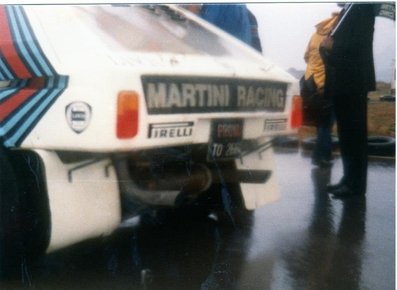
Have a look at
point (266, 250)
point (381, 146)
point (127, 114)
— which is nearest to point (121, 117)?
point (127, 114)

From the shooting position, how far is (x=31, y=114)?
7.15 ft

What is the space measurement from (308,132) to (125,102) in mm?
713

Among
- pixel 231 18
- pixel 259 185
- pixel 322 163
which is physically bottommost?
pixel 259 185

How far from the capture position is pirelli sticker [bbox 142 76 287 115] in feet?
6.68

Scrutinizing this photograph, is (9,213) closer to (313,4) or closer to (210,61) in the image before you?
(210,61)

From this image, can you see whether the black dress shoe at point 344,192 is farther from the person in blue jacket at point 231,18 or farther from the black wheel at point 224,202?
the person in blue jacket at point 231,18

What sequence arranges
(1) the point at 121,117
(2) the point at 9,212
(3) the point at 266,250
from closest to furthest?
(1) the point at 121,117 < (2) the point at 9,212 < (3) the point at 266,250

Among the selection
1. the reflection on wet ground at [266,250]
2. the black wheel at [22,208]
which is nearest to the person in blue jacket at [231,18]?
the reflection on wet ground at [266,250]

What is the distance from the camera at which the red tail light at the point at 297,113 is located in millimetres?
2104

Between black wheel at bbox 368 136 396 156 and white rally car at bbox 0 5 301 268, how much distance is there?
301 millimetres

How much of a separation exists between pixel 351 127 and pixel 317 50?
1.06ft

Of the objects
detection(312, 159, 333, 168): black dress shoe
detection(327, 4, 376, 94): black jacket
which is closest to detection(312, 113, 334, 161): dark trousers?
detection(312, 159, 333, 168): black dress shoe

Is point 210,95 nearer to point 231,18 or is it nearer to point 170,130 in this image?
point 170,130

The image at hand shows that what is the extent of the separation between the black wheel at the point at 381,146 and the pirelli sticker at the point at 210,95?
14.6 inches
